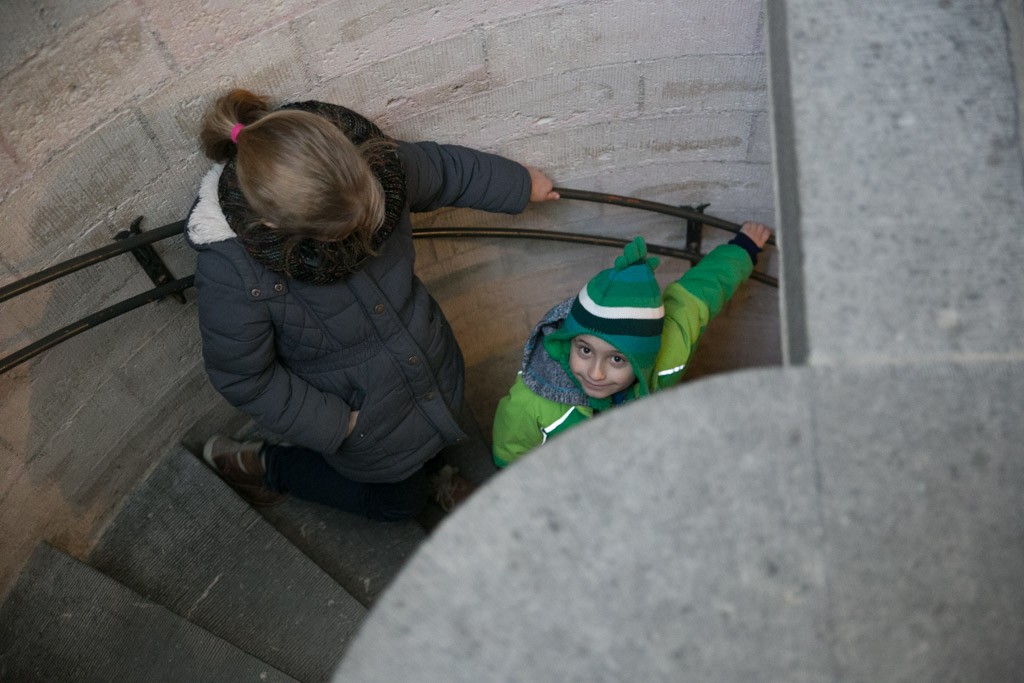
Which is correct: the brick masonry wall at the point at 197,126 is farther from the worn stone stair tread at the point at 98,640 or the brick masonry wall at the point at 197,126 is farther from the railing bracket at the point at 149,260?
the worn stone stair tread at the point at 98,640

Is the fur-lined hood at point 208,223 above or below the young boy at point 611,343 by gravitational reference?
above

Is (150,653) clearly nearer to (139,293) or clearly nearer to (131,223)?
(139,293)

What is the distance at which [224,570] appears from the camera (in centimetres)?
352

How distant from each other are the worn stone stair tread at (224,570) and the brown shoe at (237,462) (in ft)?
0.39

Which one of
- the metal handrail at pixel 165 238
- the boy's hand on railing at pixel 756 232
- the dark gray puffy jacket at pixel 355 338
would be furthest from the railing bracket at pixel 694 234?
the dark gray puffy jacket at pixel 355 338

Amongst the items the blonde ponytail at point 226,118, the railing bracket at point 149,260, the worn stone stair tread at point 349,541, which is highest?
the blonde ponytail at point 226,118

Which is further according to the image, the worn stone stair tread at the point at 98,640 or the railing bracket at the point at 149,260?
the worn stone stair tread at the point at 98,640

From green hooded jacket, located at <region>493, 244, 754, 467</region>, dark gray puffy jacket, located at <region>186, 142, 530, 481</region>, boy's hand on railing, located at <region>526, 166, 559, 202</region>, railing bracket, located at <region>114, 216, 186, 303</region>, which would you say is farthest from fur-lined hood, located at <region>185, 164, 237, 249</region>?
boy's hand on railing, located at <region>526, 166, 559, 202</region>

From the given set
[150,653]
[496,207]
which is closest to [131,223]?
[496,207]

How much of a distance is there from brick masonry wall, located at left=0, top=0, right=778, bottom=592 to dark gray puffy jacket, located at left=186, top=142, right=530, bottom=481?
0.99ft

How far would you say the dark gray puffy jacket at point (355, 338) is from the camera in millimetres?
2549

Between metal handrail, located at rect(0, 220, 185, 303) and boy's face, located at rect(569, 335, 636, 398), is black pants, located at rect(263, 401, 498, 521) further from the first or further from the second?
metal handrail, located at rect(0, 220, 185, 303)

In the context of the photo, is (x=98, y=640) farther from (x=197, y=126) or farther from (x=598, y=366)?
(x=598, y=366)

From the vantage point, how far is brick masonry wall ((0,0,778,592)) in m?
2.47
